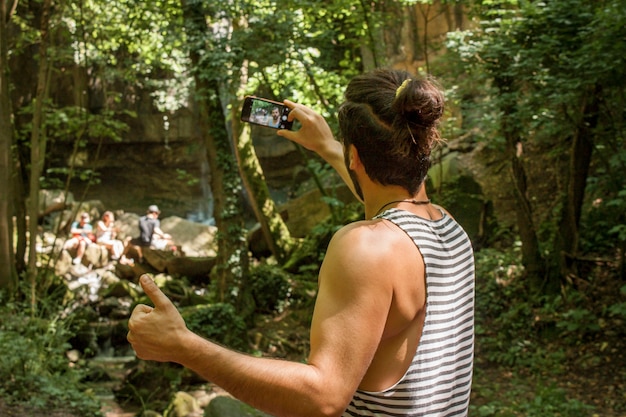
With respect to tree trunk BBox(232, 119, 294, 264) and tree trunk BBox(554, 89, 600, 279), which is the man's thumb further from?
tree trunk BBox(232, 119, 294, 264)

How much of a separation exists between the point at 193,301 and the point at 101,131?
3.17m

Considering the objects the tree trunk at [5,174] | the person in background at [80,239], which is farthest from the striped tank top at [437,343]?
the person in background at [80,239]

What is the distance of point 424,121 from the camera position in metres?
1.65

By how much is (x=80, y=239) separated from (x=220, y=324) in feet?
23.9

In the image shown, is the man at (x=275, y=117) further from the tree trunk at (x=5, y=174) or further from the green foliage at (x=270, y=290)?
the green foliage at (x=270, y=290)

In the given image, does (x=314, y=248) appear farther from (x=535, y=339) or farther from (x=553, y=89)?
(x=553, y=89)

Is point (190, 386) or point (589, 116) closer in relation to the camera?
point (589, 116)

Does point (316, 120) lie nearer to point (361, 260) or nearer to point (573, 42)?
point (361, 260)

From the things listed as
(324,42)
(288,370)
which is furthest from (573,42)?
(288,370)

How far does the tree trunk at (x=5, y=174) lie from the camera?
8.27 metres

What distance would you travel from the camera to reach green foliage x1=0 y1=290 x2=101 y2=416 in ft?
19.0

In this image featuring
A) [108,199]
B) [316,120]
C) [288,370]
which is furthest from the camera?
[108,199]

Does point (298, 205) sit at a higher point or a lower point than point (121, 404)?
higher

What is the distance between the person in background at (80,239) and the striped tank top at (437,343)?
573 inches
